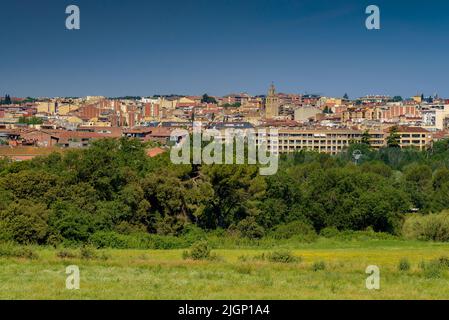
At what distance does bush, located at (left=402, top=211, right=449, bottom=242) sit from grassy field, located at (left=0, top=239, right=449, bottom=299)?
25.9 feet

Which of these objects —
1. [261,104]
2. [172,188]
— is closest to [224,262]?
[172,188]

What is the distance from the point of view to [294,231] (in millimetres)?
24141

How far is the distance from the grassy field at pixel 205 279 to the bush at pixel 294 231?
7.49m

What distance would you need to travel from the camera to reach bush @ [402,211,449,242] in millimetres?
23641

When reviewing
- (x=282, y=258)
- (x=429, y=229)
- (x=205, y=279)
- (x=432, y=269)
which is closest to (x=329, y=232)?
(x=429, y=229)

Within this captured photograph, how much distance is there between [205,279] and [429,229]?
13.7 m

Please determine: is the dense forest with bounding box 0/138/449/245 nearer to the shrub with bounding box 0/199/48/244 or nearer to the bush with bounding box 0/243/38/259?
the shrub with bounding box 0/199/48/244

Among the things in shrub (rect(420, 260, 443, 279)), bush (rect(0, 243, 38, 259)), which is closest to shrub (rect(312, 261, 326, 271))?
shrub (rect(420, 260, 443, 279))

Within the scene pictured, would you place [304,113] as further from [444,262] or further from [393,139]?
[444,262]

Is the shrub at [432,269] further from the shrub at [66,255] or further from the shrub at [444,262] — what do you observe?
the shrub at [66,255]
